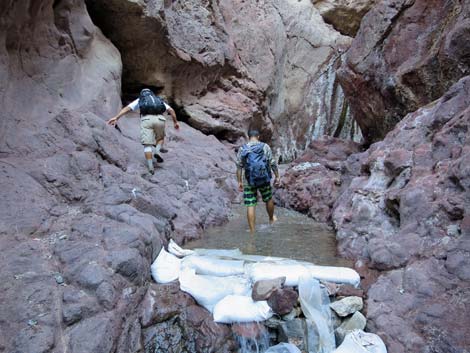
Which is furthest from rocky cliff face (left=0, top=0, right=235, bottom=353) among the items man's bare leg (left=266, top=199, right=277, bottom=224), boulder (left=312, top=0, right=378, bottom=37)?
boulder (left=312, top=0, right=378, bottom=37)

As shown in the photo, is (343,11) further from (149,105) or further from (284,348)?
(284,348)

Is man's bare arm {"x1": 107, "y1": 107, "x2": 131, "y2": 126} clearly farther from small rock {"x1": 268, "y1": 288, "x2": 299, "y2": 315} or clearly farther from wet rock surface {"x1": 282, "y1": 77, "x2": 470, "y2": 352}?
small rock {"x1": 268, "y1": 288, "x2": 299, "y2": 315}

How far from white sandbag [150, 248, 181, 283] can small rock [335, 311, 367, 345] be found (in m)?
1.59

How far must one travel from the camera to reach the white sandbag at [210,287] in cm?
330

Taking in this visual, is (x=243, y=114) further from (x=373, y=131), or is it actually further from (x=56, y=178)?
(x=56, y=178)

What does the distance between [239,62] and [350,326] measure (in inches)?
406

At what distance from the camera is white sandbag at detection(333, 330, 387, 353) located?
2.78 metres

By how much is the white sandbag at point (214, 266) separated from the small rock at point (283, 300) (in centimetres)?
50

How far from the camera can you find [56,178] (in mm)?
4227

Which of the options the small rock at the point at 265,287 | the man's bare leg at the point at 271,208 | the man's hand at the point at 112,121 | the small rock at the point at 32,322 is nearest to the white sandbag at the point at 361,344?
the small rock at the point at 265,287

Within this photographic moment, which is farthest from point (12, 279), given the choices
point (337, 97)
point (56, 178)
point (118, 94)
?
point (337, 97)

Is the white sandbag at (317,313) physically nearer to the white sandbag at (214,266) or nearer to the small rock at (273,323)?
the small rock at (273,323)

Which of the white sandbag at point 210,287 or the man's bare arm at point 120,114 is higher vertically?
the white sandbag at point 210,287

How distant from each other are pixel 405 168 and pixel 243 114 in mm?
7741
